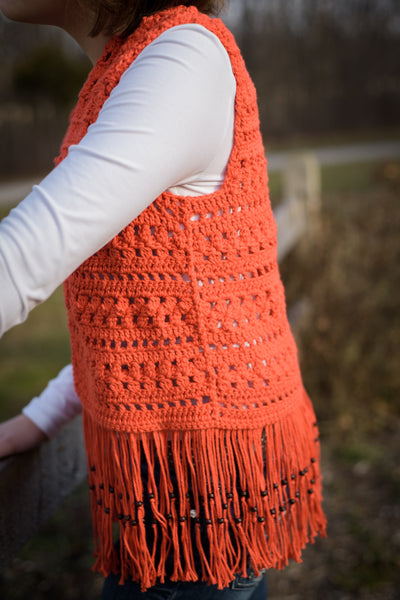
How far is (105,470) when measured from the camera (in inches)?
38.5

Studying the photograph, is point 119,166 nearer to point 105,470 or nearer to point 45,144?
point 105,470

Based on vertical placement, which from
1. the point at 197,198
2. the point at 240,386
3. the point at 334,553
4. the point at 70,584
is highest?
the point at 197,198

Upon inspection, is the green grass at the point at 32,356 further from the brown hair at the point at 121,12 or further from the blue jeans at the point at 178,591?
the brown hair at the point at 121,12

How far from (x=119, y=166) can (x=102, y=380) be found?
385 mm

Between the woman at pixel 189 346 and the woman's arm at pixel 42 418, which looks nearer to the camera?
the woman at pixel 189 346

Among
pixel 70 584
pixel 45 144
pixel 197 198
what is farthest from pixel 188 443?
pixel 45 144

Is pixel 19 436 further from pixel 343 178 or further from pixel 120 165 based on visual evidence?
pixel 343 178

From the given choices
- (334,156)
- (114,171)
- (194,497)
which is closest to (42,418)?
(194,497)

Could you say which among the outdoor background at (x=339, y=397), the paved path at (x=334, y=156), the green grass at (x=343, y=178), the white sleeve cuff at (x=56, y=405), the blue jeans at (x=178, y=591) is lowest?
the paved path at (x=334, y=156)

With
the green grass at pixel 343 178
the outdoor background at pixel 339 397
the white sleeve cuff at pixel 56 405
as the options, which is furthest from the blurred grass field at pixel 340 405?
the green grass at pixel 343 178

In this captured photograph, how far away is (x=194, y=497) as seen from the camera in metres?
0.94

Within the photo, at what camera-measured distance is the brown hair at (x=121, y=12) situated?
0.92m

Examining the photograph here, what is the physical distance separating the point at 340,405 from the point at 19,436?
2.44 m

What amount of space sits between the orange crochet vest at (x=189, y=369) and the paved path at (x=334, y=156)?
10.7 m
